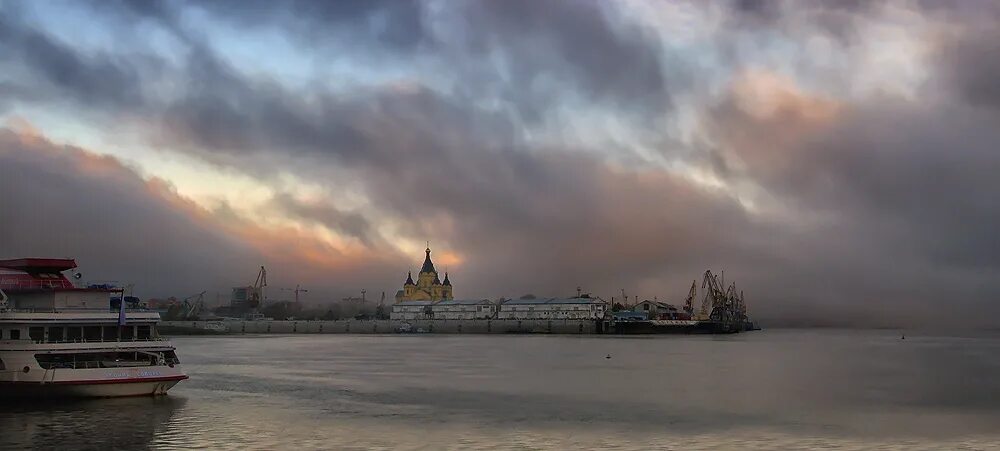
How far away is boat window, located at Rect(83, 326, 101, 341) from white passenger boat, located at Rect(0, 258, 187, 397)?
0.05 meters

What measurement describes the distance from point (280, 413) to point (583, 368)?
153 ft

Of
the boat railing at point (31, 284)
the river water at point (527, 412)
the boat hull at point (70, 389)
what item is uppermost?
the boat railing at point (31, 284)

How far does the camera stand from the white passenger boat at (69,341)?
47344 mm

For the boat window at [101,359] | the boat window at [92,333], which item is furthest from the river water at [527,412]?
the boat window at [92,333]

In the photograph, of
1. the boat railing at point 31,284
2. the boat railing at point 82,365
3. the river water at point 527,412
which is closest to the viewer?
the river water at point 527,412

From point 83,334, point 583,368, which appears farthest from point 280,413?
point 583,368

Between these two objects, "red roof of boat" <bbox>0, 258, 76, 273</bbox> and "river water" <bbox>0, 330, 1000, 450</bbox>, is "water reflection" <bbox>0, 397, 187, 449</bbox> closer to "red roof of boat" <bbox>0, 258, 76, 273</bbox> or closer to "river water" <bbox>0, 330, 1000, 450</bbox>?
"river water" <bbox>0, 330, 1000, 450</bbox>

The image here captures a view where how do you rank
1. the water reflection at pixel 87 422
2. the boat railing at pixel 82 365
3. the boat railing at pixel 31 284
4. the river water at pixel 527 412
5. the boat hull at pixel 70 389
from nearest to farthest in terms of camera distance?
the water reflection at pixel 87 422 < the river water at pixel 527 412 < the boat hull at pixel 70 389 < the boat railing at pixel 82 365 < the boat railing at pixel 31 284

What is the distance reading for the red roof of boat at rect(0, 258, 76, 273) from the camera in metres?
52.7

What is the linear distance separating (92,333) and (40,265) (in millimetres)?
6245

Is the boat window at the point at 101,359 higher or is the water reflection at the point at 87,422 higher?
the boat window at the point at 101,359

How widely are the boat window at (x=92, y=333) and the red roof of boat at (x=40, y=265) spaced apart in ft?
16.9

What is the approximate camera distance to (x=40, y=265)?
52.6 meters

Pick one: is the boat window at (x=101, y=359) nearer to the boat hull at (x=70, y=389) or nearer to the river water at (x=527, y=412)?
the boat hull at (x=70, y=389)
